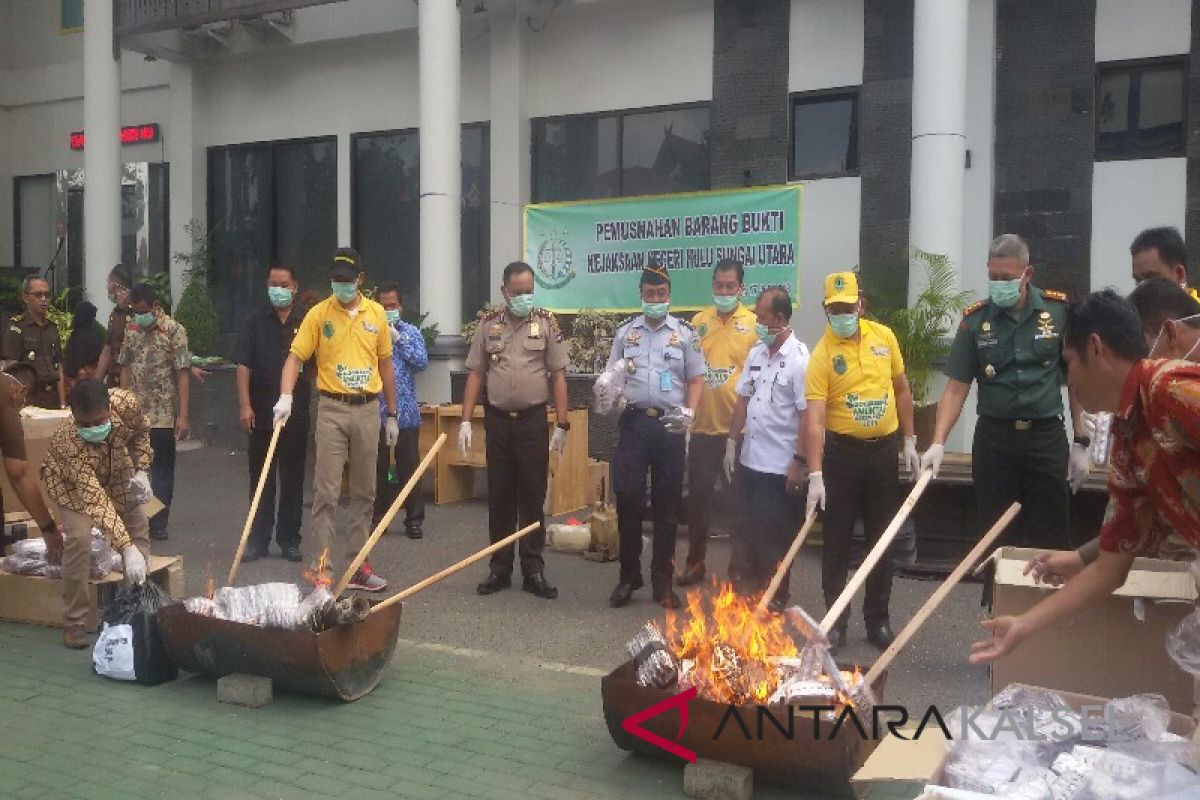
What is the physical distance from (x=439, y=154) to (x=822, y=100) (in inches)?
170

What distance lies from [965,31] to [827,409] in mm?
5800

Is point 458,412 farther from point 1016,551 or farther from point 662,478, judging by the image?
point 1016,551

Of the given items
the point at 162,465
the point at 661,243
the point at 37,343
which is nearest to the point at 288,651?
the point at 162,465

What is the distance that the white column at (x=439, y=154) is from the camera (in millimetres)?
12828

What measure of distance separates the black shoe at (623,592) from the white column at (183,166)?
11.4 metres

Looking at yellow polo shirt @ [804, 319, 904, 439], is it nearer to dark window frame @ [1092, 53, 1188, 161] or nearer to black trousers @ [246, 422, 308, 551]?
black trousers @ [246, 422, 308, 551]

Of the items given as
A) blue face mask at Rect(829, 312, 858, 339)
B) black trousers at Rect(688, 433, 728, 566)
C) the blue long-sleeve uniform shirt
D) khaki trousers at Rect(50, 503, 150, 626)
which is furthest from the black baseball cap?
blue face mask at Rect(829, 312, 858, 339)

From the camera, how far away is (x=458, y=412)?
10.8 metres

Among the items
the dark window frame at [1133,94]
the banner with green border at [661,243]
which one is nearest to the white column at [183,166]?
the banner with green border at [661,243]

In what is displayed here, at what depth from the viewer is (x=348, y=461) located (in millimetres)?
7531

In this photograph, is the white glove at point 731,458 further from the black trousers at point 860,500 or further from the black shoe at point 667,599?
the black trousers at point 860,500

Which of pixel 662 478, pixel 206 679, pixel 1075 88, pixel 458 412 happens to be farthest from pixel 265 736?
pixel 1075 88

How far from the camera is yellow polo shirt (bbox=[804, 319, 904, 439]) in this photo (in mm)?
6137

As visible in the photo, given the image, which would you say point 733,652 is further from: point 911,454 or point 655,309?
point 655,309
